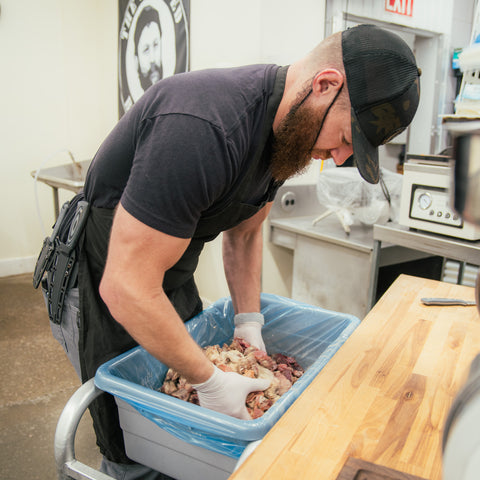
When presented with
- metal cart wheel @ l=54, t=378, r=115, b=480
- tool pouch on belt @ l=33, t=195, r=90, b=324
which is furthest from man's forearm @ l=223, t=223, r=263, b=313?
metal cart wheel @ l=54, t=378, r=115, b=480

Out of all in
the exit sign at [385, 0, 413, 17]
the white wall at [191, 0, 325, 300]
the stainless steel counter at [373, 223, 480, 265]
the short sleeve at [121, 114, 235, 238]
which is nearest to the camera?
the short sleeve at [121, 114, 235, 238]

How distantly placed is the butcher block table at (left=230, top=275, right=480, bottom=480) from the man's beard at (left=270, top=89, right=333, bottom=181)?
0.41 metres

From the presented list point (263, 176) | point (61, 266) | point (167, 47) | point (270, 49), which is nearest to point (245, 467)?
point (263, 176)

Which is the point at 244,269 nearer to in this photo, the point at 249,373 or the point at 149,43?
the point at 249,373

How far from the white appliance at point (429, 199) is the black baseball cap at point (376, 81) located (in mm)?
867

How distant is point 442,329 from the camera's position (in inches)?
39.6

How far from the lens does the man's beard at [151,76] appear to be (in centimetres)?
307

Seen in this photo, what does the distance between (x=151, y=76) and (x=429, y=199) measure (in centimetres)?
228

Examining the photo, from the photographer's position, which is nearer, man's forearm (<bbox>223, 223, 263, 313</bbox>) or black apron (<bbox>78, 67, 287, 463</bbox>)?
black apron (<bbox>78, 67, 287, 463</bbox>)

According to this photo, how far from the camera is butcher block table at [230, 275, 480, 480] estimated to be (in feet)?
1.91

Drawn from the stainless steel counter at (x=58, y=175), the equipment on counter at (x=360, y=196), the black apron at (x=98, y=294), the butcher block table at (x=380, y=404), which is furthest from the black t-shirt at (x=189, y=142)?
the stainless steel counter at (x=58, y=175)

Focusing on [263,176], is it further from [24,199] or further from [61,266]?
[24,199]

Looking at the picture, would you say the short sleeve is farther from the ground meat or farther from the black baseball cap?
the ground meat

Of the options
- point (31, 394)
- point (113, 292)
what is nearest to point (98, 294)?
point (113, 292)
